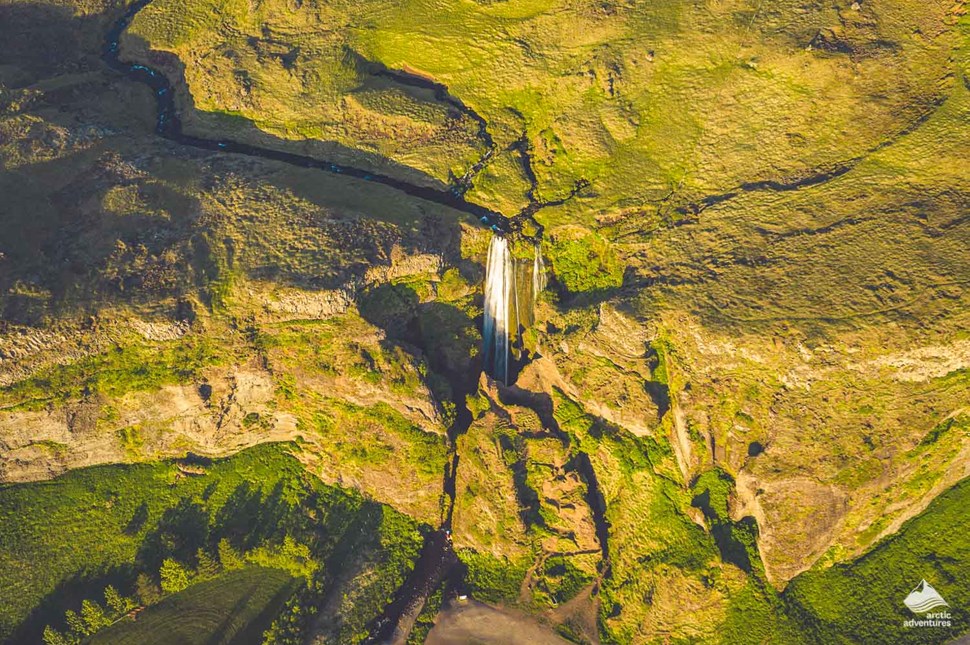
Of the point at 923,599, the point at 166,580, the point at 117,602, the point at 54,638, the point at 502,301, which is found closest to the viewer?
the point at 923,599

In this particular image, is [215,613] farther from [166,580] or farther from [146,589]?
[146,589]

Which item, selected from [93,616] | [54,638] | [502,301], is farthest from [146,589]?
[502,301]

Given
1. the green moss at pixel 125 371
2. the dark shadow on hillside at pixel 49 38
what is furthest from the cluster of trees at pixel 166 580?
the dark shadow on hillside at pixel 49 38

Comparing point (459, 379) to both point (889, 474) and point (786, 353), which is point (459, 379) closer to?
point (786, 353)

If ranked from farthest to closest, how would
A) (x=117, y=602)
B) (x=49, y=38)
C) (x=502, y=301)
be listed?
(x=49, y=38) < (x=502, y=301) < (x=117, y=602)

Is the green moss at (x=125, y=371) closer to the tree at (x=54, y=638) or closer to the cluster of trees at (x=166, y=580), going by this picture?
the cluster of trees at (x=166, y=580)

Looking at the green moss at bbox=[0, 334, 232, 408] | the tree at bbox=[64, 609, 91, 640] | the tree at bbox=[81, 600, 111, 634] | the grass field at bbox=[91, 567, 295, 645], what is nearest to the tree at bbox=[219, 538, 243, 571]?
the grass field at bbox=[91, 567, 295, 645]

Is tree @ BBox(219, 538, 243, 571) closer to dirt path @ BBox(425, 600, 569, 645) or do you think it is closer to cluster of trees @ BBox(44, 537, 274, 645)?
cluster of trees @ BBox(44, 537, 274, 645)
